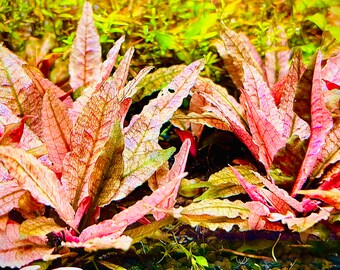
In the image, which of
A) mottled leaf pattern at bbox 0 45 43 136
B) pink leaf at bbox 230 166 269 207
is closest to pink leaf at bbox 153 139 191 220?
pink leaf at bbox 230 166 269 207

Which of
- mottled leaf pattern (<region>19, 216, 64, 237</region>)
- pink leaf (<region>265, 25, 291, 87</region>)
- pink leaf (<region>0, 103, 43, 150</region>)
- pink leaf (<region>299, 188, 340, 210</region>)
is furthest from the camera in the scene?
pink leaf (<region>265, 25, 291, 87</region>)

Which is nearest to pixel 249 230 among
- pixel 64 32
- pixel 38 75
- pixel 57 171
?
pixel 57 171

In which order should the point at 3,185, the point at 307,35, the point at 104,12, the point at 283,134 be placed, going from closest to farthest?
1. the point at 3,185
2. the point at 283,134
3. the point at 104,12
4. the point at 307,35

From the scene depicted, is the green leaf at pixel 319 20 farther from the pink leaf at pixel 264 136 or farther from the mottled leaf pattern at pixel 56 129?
the mottled leaf pattern at pixel 56 129

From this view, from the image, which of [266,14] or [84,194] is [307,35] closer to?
[266,14]

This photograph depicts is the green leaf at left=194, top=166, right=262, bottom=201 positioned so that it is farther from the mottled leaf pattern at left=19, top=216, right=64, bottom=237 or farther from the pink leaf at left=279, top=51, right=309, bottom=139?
the mottled leaf pattern at left=19, top=216, right=64, bottom=237

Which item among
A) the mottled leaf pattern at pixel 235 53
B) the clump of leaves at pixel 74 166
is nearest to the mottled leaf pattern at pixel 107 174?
the clump of leaves at pixel 74 166

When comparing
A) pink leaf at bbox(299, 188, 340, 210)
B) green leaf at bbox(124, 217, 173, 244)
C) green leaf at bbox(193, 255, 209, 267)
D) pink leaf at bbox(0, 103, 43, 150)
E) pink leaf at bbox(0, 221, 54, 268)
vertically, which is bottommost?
green leaf at bbox(193, 255, 209, 267)
